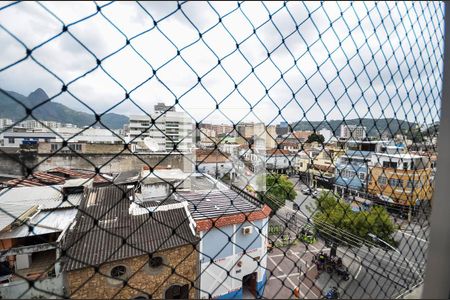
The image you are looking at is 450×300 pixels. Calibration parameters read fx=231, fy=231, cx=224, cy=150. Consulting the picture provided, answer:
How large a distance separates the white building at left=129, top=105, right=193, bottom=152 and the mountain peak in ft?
0.58

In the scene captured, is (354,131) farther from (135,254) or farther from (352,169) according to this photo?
(135,254)

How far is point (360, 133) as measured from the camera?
1150 mm

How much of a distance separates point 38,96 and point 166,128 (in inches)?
25.2

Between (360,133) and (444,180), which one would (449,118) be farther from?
(360,133)

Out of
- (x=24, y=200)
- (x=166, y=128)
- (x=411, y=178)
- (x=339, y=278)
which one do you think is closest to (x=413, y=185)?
(x=411, y=178)

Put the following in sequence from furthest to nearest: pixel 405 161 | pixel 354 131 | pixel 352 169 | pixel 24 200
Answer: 1. pixel 24 200
2. pixel 405 161
3. pixel 352 169
4. pixel 354 131

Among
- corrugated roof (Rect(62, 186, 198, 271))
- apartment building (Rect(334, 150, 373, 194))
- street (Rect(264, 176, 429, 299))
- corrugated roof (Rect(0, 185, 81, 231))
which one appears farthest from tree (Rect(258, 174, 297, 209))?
corrugated roof (Rect(0, 185, 81, 231))

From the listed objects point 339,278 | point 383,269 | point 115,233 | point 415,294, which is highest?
point 415,294

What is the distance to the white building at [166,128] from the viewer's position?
0.54 metres

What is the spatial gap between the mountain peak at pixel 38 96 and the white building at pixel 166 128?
18 centimetres

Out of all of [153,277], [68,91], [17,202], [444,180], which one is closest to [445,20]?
[444,180]

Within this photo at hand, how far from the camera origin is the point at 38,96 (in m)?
0.42

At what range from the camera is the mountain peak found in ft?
1.34

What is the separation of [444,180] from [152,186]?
11.8ft
